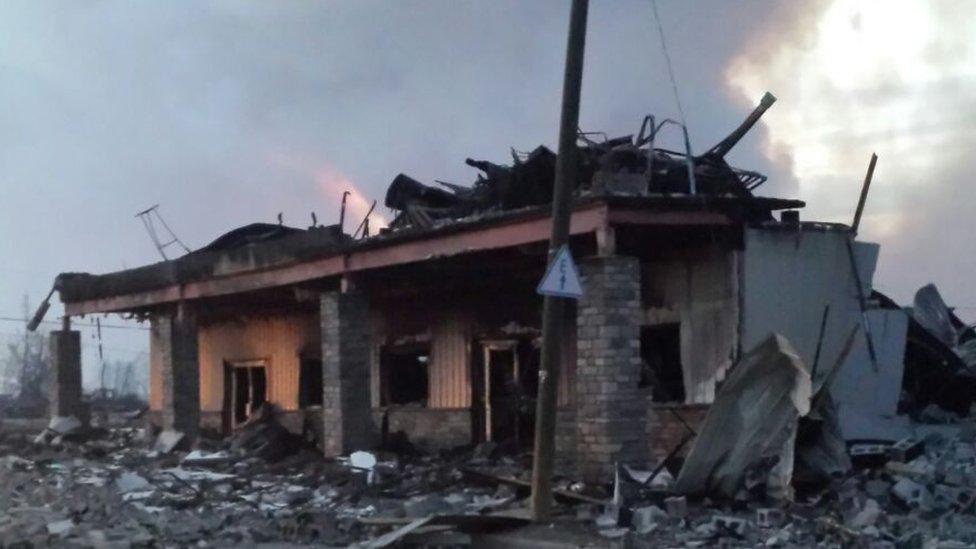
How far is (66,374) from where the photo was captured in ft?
91.5

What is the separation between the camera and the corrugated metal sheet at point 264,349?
24.7 m

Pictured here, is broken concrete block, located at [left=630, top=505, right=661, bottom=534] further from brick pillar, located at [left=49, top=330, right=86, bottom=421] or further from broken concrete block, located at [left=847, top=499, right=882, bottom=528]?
brick pillar, located at [left=49, top=330, right=86, bottom=421]

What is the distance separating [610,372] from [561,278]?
2.74 meters

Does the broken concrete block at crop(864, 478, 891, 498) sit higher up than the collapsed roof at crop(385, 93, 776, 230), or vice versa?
the collapsed roof at crop(385, 93, 776, 230)

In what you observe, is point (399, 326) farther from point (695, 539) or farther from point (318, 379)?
point (695, 539)

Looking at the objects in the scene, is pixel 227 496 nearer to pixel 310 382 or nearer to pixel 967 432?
pixel 310 382

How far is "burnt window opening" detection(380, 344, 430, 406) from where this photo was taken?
22.0m

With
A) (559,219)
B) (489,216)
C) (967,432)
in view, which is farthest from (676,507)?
(967,432)

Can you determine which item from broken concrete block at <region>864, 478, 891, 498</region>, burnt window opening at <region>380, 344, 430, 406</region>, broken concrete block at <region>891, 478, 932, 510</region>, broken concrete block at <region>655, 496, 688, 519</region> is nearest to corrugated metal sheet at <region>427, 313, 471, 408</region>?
burnt window opening at <region>380, 344, 430, 406</region>

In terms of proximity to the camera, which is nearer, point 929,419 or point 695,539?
point 695,539

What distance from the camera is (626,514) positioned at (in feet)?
39.3

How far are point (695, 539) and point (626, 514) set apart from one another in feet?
3.13

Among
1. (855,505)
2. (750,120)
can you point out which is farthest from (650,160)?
(855,505)

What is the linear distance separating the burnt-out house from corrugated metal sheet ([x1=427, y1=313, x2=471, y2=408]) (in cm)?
4
